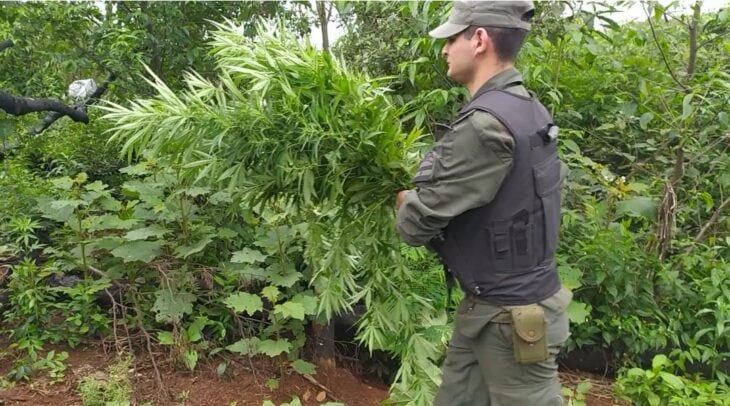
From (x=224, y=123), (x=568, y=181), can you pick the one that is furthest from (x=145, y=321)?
(x=568, y=181)

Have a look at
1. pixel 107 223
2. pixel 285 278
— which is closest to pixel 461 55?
pixel 285 278

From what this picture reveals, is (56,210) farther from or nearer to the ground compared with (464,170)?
nearer to the ground

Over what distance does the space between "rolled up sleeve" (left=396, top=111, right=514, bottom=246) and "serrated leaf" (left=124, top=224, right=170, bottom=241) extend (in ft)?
7.13

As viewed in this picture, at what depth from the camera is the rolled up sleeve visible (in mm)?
1973

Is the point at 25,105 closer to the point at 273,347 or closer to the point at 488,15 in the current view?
the point at 273,347

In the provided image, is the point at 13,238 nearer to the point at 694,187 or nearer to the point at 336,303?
the point at 336,303

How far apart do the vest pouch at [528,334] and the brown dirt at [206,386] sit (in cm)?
166

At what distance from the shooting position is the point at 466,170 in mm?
1979

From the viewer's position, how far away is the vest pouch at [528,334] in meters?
2.11

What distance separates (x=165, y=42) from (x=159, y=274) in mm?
1980

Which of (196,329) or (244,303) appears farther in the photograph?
(196,329)

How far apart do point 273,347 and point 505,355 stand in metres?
1.71

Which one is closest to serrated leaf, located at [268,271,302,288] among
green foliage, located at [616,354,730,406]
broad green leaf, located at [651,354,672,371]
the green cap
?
the green cap

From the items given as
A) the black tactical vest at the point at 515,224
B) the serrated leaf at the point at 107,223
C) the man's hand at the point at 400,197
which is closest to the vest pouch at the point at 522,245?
the black tactical vest at the point at 515,224
